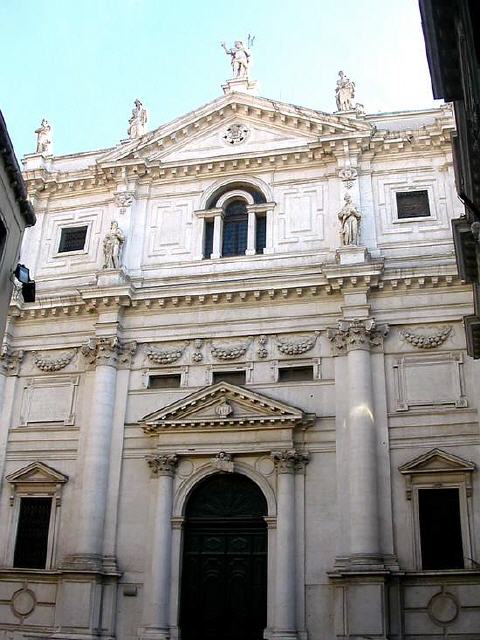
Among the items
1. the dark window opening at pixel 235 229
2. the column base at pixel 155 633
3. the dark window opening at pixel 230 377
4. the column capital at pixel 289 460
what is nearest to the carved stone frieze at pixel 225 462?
the column capital at pixel 289 460

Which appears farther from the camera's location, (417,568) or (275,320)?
(275,320)

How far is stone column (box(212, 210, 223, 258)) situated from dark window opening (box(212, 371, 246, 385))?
395cm

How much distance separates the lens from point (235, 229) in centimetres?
2555

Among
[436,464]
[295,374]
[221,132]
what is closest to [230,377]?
[295,374]

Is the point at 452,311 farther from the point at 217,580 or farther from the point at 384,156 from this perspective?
the point at 217,580

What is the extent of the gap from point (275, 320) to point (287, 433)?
3481mm

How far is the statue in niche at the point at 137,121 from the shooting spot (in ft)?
91.5

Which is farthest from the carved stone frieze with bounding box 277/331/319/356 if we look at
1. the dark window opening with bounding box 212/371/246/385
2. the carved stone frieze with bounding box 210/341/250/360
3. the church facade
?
the dark window opening with bounding box 212/371/246/385

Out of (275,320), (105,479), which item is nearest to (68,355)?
(105,479)

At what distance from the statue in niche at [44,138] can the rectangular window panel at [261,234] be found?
8.60 m

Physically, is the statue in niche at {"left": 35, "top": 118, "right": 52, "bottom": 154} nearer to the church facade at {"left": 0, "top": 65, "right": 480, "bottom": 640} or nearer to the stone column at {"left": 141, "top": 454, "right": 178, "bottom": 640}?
the church facade at {"left": 0, "top": 65, "right": 480, "bottom": 640}

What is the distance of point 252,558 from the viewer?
69.2 feet

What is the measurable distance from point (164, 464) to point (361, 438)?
18.2ft

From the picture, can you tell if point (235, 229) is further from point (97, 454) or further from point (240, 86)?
point (97, 454)
